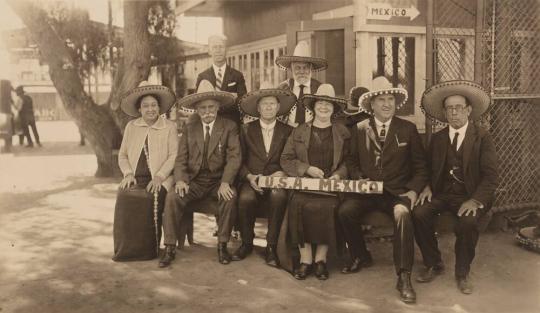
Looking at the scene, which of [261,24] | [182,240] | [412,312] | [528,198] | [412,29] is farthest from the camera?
[261,24]

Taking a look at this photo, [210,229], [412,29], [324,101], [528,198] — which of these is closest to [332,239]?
[324,101]

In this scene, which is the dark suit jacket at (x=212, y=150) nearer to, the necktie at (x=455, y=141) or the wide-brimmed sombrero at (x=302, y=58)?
the wide-brimmed sombrero at (x=302, y=58)

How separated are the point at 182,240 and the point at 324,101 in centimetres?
211

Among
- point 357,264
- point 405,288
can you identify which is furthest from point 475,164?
point 357,264

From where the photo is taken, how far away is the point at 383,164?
5.13 meters

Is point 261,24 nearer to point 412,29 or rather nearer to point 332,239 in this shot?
point 412,29

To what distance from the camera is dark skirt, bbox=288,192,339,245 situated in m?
5.07

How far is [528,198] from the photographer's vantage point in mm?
6738

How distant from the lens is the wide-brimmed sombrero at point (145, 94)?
5.87m

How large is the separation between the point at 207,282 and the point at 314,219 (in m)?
1.10

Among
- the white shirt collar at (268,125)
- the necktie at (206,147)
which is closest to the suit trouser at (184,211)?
the necktie at (206,147)

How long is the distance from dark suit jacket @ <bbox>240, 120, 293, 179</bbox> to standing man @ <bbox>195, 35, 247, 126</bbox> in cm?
76

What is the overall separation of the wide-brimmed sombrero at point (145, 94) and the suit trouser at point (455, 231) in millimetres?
2842

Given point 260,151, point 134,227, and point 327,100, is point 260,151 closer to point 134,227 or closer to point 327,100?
point 327,100
